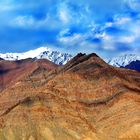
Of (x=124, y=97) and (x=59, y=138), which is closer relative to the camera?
(x=59, y=138)

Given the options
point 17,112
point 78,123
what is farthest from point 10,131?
point 78,123

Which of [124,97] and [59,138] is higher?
[124,97]

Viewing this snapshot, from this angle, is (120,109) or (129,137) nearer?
(129,137)

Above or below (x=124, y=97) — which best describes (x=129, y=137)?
below

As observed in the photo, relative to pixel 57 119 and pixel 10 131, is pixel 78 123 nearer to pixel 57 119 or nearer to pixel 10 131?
pixel 57 119

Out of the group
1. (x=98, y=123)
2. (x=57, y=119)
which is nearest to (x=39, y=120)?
(x=57, y=119)

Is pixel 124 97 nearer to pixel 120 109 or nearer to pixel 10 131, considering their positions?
pixel 120 109

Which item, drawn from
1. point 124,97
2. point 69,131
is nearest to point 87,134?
point 69,131

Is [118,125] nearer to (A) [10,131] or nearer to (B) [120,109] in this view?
(B) [120,109]
